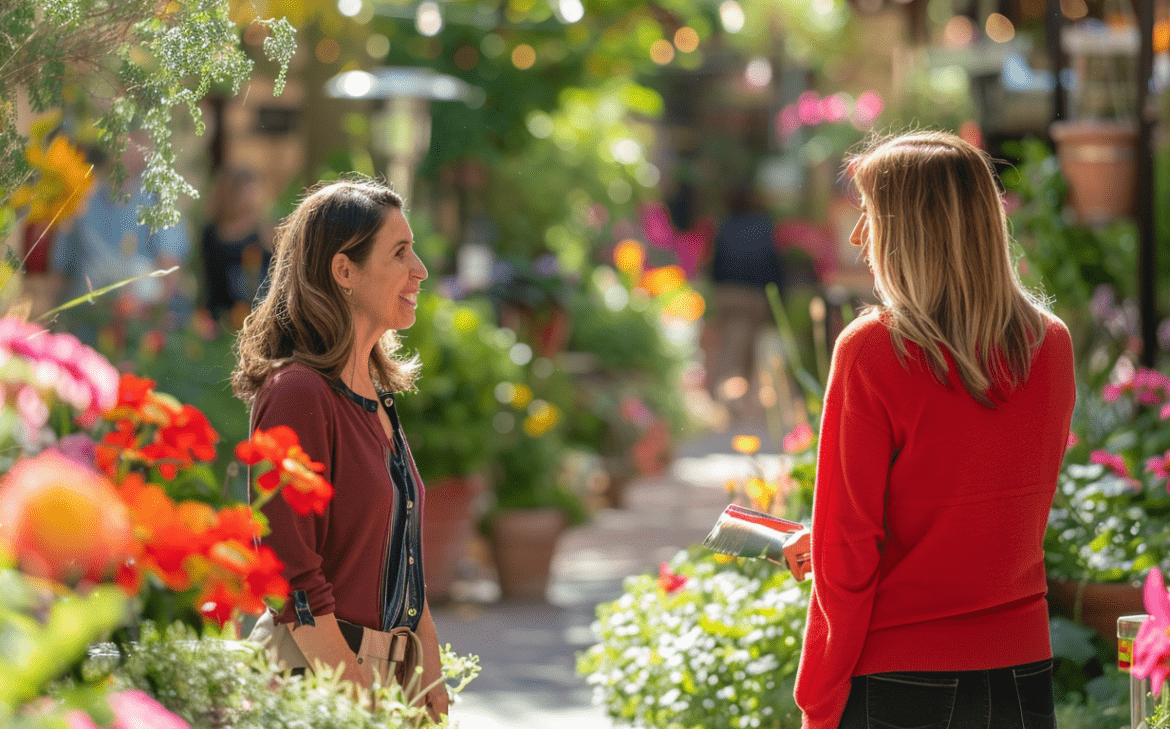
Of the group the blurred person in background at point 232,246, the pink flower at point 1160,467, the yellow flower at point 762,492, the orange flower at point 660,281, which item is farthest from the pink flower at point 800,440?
the orange flower at point 660,281

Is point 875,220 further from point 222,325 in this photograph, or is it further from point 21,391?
point 222,325

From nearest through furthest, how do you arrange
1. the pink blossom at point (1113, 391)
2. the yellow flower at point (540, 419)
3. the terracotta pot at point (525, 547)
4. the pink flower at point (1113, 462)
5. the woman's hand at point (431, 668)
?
the woman's hand at point (431, 668) → the pink flower at point (1113, 462) → the pink blossom at point (1113, 391) → the terracotta pot at point (525, 547) → the yellow flower at point (540, 419)

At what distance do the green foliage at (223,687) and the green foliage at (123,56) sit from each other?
83 cm

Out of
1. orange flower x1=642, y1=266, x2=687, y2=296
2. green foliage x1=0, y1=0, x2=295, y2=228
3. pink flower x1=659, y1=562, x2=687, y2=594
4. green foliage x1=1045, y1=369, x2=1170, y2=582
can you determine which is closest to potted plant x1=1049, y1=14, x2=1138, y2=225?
green foliage x1=1045, y1=369, x2=1170, y2=582

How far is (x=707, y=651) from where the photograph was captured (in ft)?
9.46

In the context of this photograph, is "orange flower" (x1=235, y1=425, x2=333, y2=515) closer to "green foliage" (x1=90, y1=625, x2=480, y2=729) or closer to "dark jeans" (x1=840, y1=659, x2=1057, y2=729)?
"green foliage" (x1=90, y1=625, x2=480, y2=729)

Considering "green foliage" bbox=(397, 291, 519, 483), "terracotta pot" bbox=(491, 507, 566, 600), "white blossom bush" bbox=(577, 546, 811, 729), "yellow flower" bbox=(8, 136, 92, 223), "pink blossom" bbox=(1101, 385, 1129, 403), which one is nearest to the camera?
"yellow flower" bbox=(8, 136, 92, 223)

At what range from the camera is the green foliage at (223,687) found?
4.31 feet

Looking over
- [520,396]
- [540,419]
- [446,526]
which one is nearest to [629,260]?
[540,419]

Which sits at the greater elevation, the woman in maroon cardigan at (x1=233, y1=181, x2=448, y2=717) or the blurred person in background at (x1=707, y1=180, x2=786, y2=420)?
the blurred person in background at (x1=707, y1=180, x2=786, y2=420)

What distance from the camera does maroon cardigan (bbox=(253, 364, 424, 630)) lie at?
1.98 metres

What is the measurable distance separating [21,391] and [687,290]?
8929mm

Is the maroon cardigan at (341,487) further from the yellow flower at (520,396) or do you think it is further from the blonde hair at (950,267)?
the yellow flower at (520,396)

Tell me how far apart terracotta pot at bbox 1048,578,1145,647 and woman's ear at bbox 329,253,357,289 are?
6.29 feet
